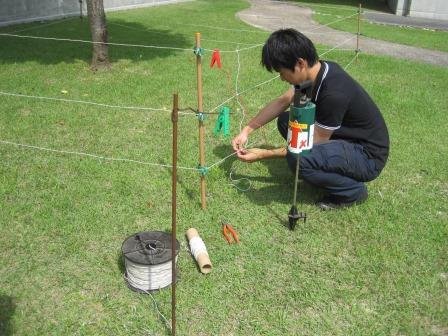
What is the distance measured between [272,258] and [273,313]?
1.74ft

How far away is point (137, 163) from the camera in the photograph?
14.6 ft

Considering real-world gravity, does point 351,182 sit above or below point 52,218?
above

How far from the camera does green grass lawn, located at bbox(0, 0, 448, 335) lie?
106 inches

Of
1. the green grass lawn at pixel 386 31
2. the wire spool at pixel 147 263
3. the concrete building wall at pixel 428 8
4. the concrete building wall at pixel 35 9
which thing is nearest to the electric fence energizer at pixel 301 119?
the wire spool at pixel 147 263

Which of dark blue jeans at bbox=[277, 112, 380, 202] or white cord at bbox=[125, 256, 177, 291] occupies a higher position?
dark blue jeans at bbox=[277, 112, 380, 202]

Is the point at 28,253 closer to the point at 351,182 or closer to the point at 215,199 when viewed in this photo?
the point at 215,199

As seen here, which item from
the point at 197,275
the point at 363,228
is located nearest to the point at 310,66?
the point at 363,228

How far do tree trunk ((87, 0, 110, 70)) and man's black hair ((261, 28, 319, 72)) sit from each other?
4926mm

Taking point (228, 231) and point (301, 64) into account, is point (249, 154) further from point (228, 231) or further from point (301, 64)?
point (301, 64)

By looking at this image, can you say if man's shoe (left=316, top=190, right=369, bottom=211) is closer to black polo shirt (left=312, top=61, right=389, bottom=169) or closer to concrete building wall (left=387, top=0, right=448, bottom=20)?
black polo shirt (left=312, top=61, right=389, bottom=169)

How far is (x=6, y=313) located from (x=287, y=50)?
2.43 m

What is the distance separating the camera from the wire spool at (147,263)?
2.69 meters

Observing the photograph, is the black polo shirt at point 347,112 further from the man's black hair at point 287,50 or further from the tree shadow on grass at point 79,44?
the tree shadow on grass at point 79,44

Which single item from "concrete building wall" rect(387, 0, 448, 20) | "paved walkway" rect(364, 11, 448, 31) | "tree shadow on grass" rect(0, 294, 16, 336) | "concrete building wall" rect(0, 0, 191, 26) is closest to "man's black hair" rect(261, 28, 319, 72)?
"tree shadow on grass" rect(0, 294, 16, 336)
